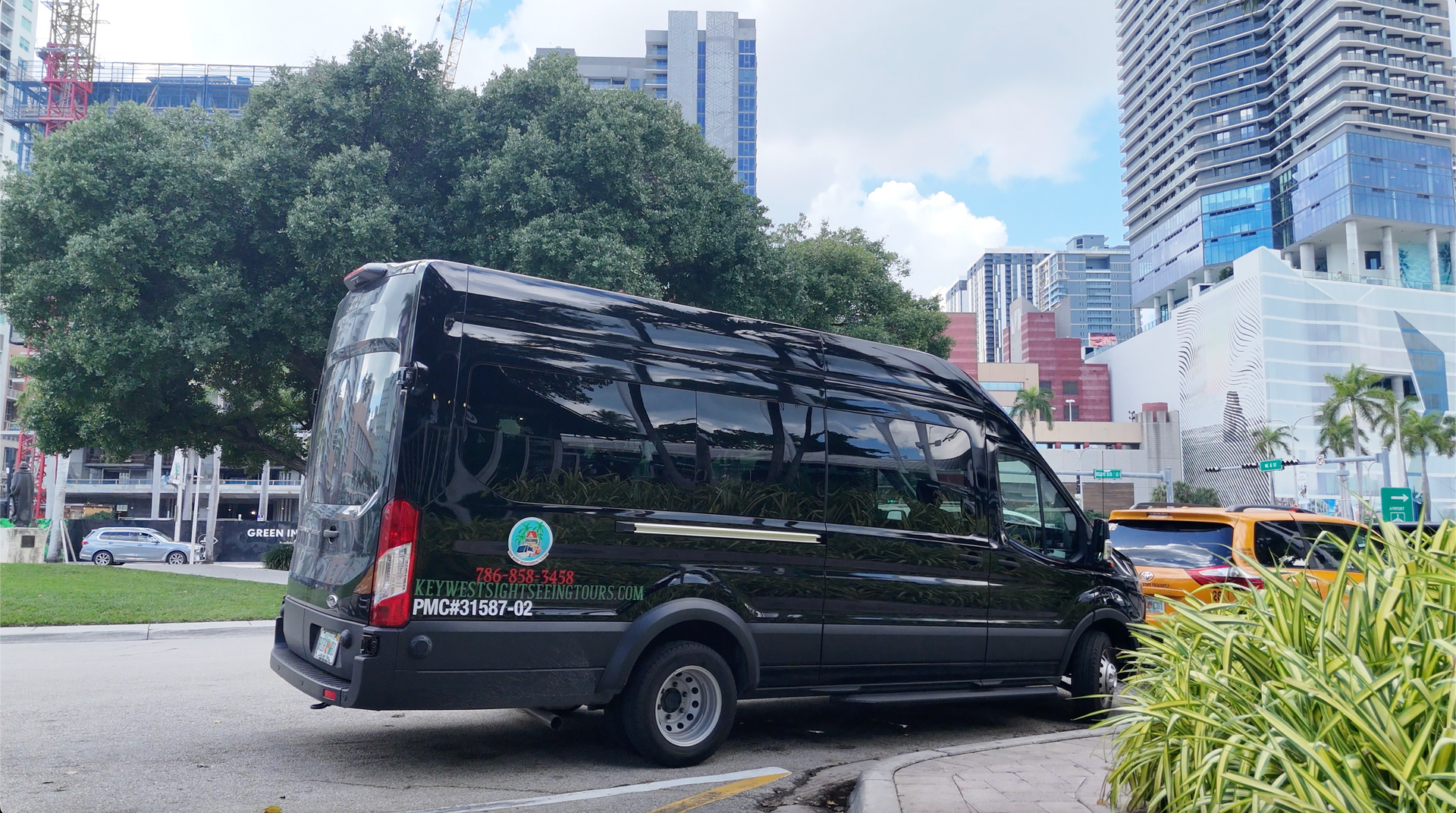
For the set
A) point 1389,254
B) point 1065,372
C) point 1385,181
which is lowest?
point 1065,372

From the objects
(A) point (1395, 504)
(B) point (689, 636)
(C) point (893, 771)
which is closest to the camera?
(C) point (893, 771)

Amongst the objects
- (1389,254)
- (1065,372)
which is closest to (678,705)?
(1389,254)

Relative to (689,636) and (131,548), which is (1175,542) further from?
(131,548)

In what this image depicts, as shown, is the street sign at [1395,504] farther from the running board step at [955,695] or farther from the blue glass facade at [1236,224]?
the blue glass facade at [1236,224]

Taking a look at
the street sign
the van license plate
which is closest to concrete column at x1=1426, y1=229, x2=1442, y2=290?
the street sign

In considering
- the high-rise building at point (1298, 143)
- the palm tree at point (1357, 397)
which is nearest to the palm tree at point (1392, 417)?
the palm tree at point (1357, 397)

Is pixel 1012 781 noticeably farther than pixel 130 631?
No

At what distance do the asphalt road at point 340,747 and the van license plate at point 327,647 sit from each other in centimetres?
64

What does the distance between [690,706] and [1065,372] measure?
5585 inches

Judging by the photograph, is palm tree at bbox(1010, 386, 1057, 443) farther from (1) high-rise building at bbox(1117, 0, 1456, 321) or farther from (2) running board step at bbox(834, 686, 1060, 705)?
(2) running board step at bbox(834, 686, 1060, 705)

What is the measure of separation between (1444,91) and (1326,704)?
151m

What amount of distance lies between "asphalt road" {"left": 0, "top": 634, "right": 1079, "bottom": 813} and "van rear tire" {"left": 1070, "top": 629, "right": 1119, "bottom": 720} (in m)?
0.24

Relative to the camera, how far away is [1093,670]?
7.68m

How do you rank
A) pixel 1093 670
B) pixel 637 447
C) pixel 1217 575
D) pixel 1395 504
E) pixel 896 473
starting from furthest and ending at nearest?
1. pixel 1395 504
2. pixel 1217 575
3. pixel 1093 670
4. pixel 896 473
5. pixel 637 447
